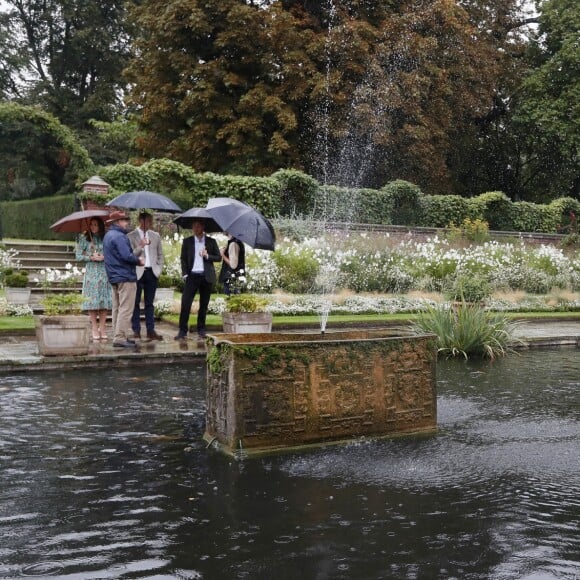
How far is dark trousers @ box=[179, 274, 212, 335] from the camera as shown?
429 inches

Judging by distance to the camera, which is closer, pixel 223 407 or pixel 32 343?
pixel 223 407

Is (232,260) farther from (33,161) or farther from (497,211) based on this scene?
(33,161)

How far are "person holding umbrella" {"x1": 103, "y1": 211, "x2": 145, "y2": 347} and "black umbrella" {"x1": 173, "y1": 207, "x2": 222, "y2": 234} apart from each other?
1426 millimetres

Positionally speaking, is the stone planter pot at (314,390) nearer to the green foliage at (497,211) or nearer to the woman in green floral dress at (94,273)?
the woman in green floral dress at (94,273)

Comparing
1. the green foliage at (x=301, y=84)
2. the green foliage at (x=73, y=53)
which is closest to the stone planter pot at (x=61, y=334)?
the green foliage at (x=301, y=84)

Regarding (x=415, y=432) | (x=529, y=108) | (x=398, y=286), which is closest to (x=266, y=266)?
(x=398, y=286)

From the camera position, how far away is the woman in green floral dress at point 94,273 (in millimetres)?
10422

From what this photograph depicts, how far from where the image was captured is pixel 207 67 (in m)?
28.0

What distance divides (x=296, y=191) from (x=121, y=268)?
15668mm

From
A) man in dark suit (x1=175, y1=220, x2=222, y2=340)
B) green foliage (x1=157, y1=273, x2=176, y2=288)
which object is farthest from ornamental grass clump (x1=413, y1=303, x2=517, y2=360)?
green foliage (x1=157, y1=273, x2=176, y2=288)

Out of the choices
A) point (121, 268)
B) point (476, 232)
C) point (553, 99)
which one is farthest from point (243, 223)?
point (553, 99)

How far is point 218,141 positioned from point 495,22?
15883 millimetres

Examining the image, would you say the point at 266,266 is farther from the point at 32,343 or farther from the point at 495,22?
the point at 495,22

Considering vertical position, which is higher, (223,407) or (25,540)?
(223,407)
